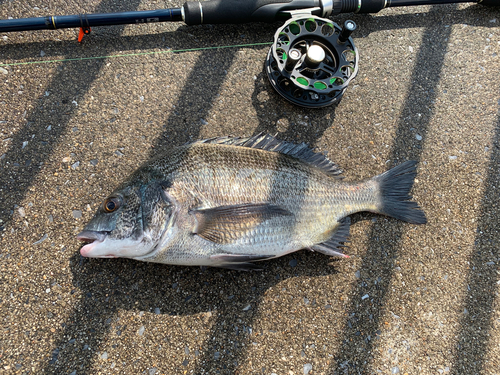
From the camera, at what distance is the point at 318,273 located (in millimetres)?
2109

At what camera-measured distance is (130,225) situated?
1711 millimetres

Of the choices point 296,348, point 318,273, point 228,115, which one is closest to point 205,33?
point 228,115

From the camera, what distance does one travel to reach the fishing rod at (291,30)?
88.7 inches

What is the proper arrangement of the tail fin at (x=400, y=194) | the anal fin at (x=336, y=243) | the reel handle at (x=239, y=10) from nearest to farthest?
the anal fin at (x=336, y=243)
the tail fin at (x=400, y=194)
the reel handle at (x=239, y=10)

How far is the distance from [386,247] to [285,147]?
979 mm

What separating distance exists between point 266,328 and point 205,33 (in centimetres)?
224

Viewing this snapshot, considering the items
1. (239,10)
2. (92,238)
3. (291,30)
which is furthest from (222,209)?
(239,10)

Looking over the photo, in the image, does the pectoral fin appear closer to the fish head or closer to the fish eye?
the fish head

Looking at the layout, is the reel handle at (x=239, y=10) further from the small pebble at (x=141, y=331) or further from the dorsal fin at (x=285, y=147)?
the small pebble at (x=141, y=331)

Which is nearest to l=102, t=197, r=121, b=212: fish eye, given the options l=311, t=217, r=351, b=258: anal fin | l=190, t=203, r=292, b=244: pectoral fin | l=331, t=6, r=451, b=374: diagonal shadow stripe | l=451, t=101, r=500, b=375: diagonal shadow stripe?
l=190, t=203, r=292, b=244: pectoral fin

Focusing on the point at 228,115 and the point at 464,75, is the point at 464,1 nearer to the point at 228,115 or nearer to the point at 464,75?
the point at 464,75

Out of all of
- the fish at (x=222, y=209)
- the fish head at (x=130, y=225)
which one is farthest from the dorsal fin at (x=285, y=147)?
the fish head at (x=130, y=225)

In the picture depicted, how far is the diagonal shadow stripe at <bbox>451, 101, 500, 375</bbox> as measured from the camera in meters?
2.04

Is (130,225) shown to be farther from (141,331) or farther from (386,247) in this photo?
(386,247)
